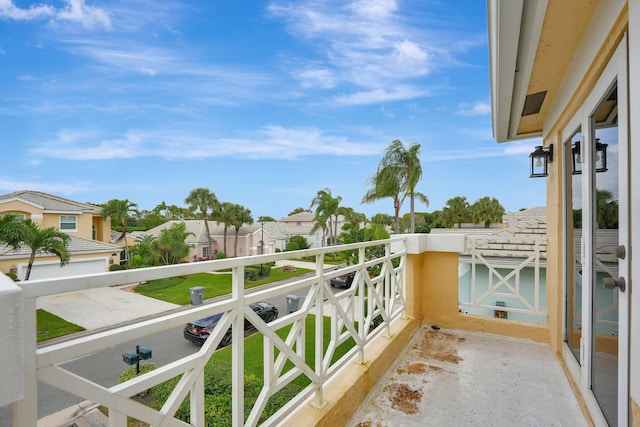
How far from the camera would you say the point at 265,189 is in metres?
48.8

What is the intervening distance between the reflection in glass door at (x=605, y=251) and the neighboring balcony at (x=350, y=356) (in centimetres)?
53

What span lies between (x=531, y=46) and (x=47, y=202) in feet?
81.5

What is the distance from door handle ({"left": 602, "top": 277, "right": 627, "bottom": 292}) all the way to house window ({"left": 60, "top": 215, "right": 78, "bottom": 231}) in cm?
2480

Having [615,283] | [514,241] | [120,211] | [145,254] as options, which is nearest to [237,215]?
[145,254]

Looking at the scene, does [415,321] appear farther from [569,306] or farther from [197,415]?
[197,415]

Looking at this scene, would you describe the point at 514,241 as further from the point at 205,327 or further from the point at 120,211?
the point at 120,211

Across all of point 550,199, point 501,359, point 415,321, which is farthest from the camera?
Answer: point 415,321

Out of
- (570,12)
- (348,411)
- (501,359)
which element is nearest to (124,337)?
(348,411)

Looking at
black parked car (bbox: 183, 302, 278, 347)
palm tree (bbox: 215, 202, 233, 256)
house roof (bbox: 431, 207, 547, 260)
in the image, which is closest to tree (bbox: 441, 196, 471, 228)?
palm tree (bbox: 215, 202, 233, 256)

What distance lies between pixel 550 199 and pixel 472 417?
7.72ft

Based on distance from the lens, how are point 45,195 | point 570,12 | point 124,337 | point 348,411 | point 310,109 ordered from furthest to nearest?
point 310,109, point 45,195, point 348,411, point 570,12, point 124,337

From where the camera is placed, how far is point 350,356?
7.59 ft

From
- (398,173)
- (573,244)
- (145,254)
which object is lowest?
(145,254)

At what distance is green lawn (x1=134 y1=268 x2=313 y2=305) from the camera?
45.8 ft
